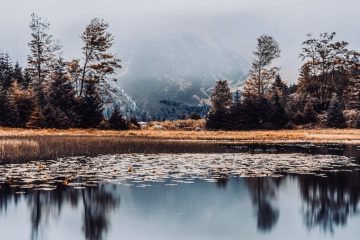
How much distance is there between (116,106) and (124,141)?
25.1 metres

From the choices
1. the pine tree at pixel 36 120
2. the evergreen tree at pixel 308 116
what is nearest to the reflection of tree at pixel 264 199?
the pine tree at pixel 36 120

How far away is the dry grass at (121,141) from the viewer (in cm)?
4203

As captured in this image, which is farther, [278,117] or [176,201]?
[278,117]

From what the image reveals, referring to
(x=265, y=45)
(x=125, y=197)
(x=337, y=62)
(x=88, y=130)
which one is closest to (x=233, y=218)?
(x=125, y=197)

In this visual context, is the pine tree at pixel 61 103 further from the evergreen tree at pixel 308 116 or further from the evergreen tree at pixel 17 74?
the evergreen tree at pixel 308 116

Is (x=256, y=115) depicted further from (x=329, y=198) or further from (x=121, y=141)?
(x=329, y=198)

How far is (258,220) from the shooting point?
1748cm

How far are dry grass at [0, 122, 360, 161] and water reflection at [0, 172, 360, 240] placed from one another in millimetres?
15386

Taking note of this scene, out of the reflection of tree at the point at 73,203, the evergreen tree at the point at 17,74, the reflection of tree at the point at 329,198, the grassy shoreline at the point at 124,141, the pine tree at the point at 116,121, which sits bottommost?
the reflection of tree at the point at 329,198

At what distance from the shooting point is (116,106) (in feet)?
276

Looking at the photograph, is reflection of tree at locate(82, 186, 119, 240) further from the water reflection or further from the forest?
the forest

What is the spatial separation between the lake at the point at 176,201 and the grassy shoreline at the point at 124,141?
29.1 ft

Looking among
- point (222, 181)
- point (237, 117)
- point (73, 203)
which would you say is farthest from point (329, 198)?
point (237, 117)

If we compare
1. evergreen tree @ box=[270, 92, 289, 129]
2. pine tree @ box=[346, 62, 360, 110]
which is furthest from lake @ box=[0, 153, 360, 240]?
pine tree @ box=[346, 62, 360, 110]
